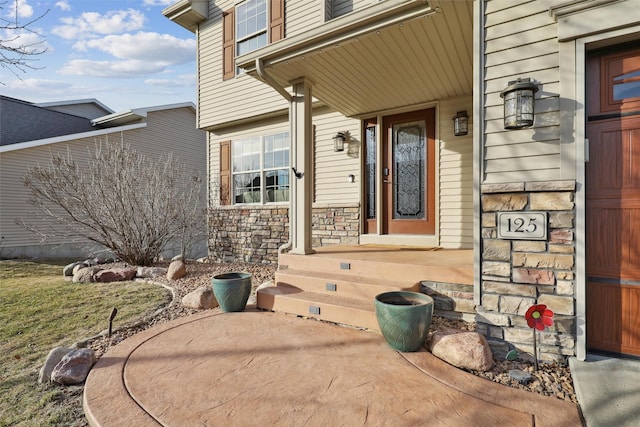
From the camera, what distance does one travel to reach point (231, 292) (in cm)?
363

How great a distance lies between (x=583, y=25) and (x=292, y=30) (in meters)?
5.23

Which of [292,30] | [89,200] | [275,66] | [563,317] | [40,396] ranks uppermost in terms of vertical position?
[292,30]

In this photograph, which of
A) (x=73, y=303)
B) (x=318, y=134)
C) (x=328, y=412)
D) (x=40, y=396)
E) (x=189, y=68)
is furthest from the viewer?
(x=189, y=68)

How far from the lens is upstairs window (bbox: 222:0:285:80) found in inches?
255

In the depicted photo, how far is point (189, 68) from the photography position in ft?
28.2

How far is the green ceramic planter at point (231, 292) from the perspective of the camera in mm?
3613

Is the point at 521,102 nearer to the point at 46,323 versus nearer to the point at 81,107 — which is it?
the point at 46,323

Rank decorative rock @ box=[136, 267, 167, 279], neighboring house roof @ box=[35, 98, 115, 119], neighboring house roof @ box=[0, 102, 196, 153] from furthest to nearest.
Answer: neighboring house roof @ box=[35, 98, 115, 119]
neighboring house roof @ box=[0, 102, 196, 153]
decorative rock @ box=[136, 267, 167, 279]

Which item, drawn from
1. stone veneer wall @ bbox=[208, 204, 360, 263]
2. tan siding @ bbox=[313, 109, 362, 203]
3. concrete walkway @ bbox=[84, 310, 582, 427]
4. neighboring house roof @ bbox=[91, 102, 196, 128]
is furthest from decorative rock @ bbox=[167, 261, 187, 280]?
neighboring house roof @ bbox=[91, 102, 196, 128]

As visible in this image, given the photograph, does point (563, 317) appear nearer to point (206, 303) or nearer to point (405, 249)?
point (405, 249)

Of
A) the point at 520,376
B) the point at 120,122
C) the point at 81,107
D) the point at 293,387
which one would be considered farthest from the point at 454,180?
the point at 81,107

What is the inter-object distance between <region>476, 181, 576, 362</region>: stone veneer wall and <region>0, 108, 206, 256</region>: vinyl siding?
780 centimetres

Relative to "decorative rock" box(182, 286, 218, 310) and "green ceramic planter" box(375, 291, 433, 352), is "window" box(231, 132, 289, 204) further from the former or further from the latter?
"green ceramic planter" box(375, 291, 433, 352)

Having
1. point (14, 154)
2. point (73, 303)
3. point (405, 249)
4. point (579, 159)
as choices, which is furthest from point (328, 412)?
point (14, 154)
